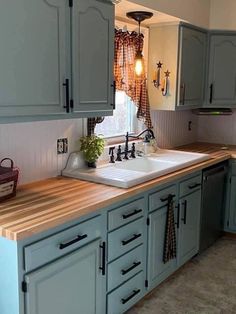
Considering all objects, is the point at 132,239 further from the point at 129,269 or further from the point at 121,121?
the point at 121,121

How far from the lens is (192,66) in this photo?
11.9ft

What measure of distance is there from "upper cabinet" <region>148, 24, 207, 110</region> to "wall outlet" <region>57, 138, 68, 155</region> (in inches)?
46.6

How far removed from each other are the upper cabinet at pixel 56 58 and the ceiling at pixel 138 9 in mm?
333

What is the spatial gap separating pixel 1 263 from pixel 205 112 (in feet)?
9.75

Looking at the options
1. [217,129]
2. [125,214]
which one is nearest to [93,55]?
[125,214]

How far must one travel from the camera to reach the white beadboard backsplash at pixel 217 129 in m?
4.38

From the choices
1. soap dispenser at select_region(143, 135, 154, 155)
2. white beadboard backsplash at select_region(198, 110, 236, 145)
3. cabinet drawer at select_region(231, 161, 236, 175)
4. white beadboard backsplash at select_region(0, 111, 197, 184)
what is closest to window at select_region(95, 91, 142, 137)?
soap dispenser at select_region(143, 135, 154, 155)

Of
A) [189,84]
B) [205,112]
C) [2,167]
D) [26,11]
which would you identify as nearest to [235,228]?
[205,112]

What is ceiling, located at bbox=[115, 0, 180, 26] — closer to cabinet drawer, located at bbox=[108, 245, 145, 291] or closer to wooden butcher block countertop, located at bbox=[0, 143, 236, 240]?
wooden butcher block countertop, located at bbox=[0, 143, 236, 240]

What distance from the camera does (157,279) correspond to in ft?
9.30

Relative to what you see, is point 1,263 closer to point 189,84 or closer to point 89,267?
point 89,267

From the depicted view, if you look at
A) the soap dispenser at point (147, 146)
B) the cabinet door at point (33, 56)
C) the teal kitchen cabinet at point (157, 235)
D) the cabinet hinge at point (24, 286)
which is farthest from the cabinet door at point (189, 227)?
the cabinet hinge at point (24, 286)

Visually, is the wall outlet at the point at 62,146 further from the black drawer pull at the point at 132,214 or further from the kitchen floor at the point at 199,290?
the kitchen floor at the point at 199,290

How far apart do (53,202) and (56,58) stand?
0.79 m
